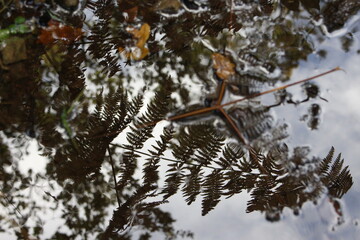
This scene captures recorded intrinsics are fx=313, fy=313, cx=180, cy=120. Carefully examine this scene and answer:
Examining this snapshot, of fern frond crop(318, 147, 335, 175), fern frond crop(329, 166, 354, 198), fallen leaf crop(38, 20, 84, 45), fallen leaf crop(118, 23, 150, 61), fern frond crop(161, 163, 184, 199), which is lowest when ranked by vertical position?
fern frond crop(329, 166, 354, 198)

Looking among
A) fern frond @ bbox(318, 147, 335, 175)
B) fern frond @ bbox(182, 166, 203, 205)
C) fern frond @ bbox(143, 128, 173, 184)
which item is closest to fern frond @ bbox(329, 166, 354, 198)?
fern frond @ bbox(318, 147, 335, 175)

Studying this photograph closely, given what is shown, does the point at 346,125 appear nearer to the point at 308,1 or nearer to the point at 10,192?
the point at 308,1

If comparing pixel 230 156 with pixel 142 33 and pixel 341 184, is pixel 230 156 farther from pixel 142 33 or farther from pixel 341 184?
pixel 142 33

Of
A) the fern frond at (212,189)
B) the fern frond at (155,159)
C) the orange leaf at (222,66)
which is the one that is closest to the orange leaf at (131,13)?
the orange leaf at (222,66)

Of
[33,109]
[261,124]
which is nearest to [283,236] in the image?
[261,124]

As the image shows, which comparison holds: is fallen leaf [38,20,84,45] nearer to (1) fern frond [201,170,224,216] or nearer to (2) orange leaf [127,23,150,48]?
(2) orange leaf [127,23,150,48]

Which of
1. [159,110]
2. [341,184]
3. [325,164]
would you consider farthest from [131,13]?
[341,184]
